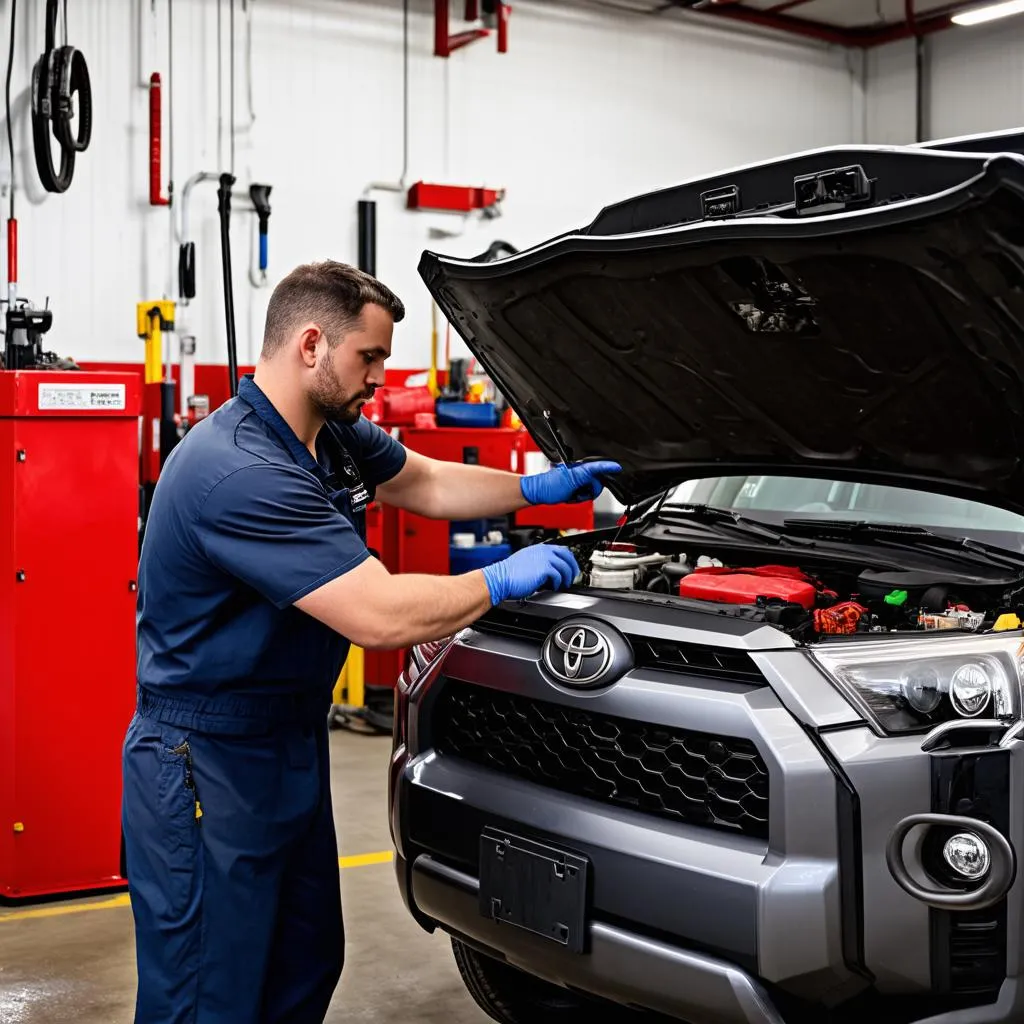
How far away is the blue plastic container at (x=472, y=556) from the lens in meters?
6.18

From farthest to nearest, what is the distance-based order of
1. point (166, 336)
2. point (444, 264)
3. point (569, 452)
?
1. point (166, 336)
2. point (569, 452)
3. point (444, 264)

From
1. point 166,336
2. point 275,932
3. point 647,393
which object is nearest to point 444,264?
point 647,393

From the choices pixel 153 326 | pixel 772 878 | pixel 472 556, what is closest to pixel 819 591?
pixel 772 878

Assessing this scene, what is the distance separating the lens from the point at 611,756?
6.88 feet

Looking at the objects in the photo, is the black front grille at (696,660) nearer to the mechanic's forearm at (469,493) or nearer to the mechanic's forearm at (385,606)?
the mechanic's forearm at (385,606)

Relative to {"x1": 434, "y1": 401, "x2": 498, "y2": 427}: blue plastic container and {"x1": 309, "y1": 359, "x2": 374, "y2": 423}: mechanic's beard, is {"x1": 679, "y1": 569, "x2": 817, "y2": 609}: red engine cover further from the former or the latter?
{"x1": 434, "y1": 401, "x2": 498, "y2": 427}: blue plastic container

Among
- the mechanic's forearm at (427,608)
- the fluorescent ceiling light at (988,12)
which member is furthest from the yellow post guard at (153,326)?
the fluorescent ceiling light at (988,12)

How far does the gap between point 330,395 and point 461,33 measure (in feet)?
19.8

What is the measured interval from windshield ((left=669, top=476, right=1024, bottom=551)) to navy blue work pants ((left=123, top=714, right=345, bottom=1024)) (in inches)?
53.1

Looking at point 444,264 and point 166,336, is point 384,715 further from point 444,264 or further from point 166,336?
point 444,264

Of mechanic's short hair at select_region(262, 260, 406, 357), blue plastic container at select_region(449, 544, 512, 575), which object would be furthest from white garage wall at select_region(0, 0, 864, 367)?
mechanic's short hair at select_region(262, 260, 406, 357)

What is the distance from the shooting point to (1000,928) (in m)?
1.72

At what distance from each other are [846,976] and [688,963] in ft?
0.76

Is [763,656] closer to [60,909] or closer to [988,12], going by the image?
[60,909]
